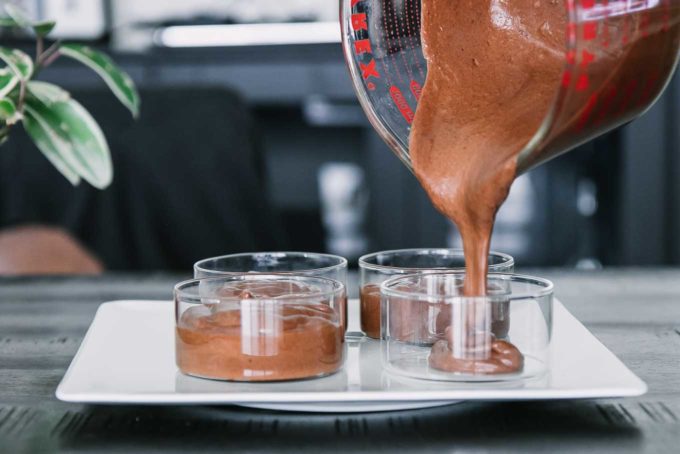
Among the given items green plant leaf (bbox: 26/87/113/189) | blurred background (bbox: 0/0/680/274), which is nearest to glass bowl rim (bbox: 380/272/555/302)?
green plant leaf (bbox: 26/87/113/189)

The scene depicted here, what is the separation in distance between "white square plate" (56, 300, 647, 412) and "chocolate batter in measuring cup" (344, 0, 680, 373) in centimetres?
5

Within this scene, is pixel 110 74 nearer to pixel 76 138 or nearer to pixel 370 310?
pixel 76 138

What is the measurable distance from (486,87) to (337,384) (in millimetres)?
269

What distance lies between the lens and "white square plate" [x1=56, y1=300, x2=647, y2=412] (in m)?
0.67

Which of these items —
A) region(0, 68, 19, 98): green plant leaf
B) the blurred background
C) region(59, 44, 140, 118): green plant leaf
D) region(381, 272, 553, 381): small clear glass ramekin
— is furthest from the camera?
the blurred background

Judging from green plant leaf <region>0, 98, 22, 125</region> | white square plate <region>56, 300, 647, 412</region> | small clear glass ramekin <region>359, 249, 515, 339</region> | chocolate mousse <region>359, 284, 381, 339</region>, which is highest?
green plant leaf <region>0, 98, 22, 125</region>

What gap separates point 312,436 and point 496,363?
0.16 m

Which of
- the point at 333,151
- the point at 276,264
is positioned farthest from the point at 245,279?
the point at 333,151

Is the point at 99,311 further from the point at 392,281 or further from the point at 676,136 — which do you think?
the point at 676,136

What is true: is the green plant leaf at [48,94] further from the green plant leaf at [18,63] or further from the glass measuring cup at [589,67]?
the glass measuring cup at [589,67]

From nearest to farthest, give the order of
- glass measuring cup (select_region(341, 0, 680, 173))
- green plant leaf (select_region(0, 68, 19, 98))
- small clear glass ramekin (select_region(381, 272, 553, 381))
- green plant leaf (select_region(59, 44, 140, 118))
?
glass measuring cup (select_region(341, 0, 680, 173)) < small clear glass ramekin (select_region(381, 272, 553, 381)) < green plant leaf (select_region(0, 68, 19, 98)) < green plant leaf (select_region(59, 44, 140, 118))

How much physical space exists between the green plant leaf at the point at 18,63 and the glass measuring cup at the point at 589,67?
0.28 meters

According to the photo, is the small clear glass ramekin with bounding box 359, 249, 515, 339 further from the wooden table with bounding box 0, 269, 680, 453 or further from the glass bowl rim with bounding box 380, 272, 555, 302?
the wooden table with bounding box 0, 269, 680, 453

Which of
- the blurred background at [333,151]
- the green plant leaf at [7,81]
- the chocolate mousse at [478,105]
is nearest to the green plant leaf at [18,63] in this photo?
the green plant leaf at [7,81]
